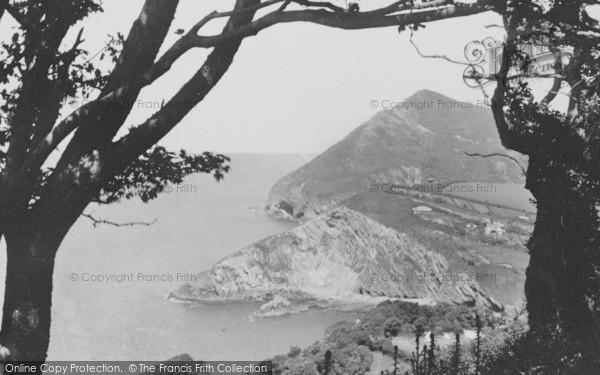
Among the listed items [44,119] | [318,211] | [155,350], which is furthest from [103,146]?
[318,211]

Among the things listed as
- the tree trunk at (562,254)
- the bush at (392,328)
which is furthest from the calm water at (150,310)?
the tree trunk at (562,254)

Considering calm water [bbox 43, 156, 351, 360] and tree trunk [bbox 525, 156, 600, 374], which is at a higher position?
tree trunk [bbox 525, 156, 600, 374]

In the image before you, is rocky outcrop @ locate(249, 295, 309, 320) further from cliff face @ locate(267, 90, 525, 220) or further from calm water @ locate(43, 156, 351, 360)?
cliff face @ locate(267, 90, 525, 220)

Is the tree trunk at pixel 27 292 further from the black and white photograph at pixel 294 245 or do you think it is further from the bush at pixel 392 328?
the bush at pixel 392 328

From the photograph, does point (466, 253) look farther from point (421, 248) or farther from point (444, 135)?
point (444, 135)

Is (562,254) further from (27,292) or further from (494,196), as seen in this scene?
(494,196)

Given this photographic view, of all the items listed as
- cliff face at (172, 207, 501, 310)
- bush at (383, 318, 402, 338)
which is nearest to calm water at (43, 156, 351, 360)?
cliff face at (172, 207, 501, 310)
